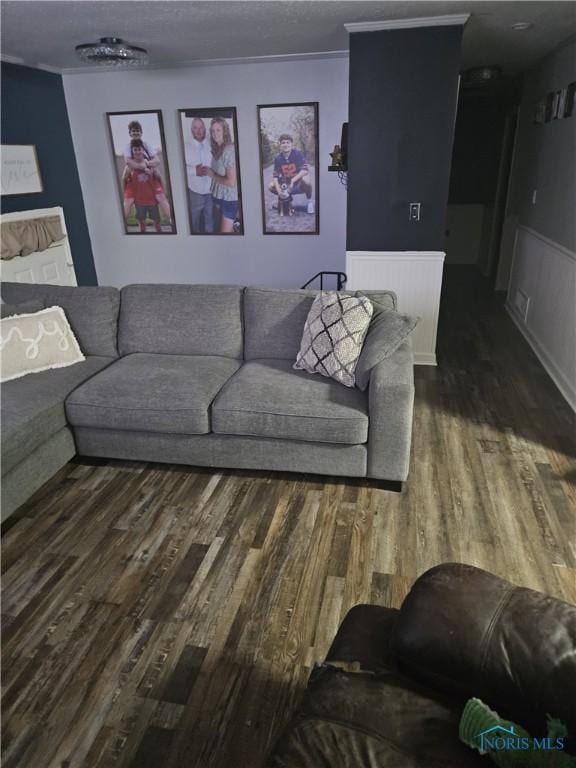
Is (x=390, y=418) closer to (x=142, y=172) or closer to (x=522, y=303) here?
(x=522, y=303)

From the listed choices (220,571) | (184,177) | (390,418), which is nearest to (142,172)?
(184,177)

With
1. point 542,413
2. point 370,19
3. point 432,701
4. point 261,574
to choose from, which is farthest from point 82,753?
point 370,19

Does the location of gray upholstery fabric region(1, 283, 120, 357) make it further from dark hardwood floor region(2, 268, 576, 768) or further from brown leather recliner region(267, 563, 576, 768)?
brown leather recliner region(267, 563, 576, 768)

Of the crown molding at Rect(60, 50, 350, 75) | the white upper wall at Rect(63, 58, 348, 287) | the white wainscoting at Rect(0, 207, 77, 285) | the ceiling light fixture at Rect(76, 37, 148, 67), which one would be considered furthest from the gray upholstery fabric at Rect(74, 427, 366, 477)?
the crown molding at Rect(60, 50, 350, 75)

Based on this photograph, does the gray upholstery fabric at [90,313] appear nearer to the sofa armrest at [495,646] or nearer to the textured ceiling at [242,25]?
the textured ceiling at [242,25]

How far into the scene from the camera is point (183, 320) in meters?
3.07

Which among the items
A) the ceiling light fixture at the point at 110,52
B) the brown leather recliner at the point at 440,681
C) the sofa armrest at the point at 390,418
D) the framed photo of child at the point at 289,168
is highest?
the ceiling light fixture at the point at 110,52

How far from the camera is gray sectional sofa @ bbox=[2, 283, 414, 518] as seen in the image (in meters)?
2.40

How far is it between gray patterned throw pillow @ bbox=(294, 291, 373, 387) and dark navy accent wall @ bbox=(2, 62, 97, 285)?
306 centimetres

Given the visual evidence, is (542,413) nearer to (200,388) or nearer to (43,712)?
(200,388)

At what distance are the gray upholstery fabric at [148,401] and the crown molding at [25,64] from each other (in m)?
3.15

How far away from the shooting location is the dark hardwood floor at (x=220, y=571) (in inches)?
59.7

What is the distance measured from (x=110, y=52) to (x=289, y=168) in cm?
181

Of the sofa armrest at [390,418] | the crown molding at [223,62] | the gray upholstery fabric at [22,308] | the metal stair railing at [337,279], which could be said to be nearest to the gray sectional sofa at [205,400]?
the sofa armrest at [390,418]
